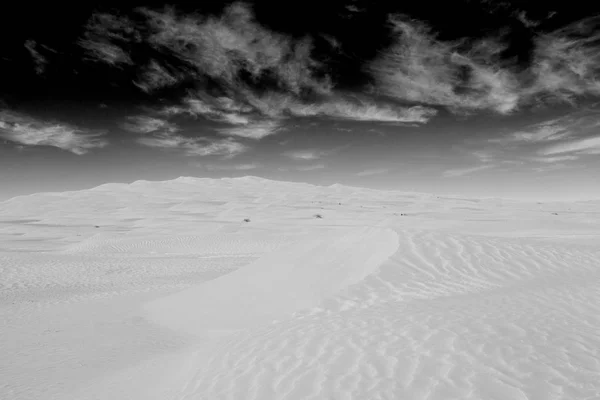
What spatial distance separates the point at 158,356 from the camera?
5660mm

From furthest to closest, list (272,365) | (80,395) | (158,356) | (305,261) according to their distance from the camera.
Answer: (305,261)
(158,356)
(80,395)
(272,365)

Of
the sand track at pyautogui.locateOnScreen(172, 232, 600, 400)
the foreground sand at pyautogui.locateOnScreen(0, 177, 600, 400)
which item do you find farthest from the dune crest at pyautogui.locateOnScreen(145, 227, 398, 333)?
the sand track at pyautogui.locateOnScreen(172, 232, 600, 400)

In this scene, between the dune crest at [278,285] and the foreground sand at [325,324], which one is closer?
the foreground sand at [325,324]

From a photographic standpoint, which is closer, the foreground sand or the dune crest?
the foreground sand

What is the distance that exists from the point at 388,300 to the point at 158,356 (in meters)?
4.08

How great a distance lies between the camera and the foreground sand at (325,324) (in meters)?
3.36

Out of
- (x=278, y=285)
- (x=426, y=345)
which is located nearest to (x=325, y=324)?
(x=426, y=345)

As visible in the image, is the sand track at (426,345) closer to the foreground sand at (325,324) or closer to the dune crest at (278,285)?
the foreground sand at (325,324)

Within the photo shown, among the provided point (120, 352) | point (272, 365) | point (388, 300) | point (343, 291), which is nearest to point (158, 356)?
point (120, 352)

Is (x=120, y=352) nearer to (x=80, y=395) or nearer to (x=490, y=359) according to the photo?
(x=80, y=395)

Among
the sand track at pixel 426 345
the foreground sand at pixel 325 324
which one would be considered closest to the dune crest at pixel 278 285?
the foreground sand at pixel 325 324

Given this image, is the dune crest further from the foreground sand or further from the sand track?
the sand track

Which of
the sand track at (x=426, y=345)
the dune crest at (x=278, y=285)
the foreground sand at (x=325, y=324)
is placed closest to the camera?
the sand track at (x=426, y=345)

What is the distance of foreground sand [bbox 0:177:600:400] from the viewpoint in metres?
3.36
